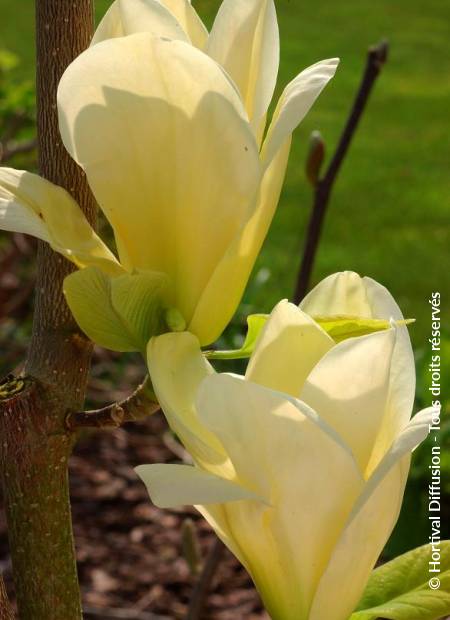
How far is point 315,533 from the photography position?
1.87 ft

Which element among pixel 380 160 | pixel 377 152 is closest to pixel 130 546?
pixel 380 160

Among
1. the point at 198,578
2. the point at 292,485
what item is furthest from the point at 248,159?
the point at 198,578

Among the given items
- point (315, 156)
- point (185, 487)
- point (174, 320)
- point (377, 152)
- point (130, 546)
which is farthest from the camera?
point (377, 152)

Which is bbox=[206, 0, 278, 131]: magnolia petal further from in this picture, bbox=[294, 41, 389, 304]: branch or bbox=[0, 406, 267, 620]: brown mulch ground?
bbox=[0, 406, 267, 620]: brown mulch ground

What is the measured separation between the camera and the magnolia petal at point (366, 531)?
53cm

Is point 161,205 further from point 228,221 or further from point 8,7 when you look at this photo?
point 8,7

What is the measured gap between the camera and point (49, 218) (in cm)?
61

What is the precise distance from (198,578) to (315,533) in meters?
0.86

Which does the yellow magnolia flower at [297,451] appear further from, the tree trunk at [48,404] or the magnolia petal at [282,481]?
the tree trunk at [48,404]

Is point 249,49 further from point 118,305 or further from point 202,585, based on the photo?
point 202,585

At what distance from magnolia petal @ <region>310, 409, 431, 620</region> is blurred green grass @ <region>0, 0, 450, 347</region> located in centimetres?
245

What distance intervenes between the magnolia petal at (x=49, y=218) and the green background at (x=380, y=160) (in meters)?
2.04

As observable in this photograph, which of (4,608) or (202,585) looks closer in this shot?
(4,608)

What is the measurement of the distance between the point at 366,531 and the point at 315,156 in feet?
2.58
